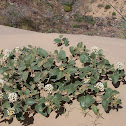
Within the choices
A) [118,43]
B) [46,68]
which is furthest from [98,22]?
[46,68]

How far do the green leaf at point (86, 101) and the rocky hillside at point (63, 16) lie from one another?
9.48 m

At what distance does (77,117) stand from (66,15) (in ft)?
48.7

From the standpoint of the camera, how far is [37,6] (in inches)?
647

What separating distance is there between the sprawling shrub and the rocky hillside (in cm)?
906

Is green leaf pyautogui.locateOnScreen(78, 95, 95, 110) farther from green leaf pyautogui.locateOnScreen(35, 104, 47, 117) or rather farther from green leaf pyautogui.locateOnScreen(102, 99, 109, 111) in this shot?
green leaf pyautogui.locateOnScreen(35, 104, 47, 117)

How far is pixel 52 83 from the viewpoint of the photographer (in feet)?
8.47

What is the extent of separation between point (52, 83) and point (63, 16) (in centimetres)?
1425

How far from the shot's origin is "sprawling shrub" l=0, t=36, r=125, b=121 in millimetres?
2326

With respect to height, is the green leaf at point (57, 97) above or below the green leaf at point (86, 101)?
below

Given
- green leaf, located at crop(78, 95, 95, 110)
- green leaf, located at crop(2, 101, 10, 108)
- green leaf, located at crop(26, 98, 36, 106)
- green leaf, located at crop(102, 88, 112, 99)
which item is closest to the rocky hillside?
green leaf, located at crop(102, 88, 112, 99)

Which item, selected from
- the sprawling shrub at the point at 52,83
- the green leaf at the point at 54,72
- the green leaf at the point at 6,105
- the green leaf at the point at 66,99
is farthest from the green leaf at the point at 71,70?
the green leaf at the point at 6,105

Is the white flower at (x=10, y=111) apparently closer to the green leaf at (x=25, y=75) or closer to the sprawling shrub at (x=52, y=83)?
the sprawling shrub at (x=52, y=83)

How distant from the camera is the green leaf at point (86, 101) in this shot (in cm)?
229

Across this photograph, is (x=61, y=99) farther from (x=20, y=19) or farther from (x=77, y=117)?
(x=20, y=19)
